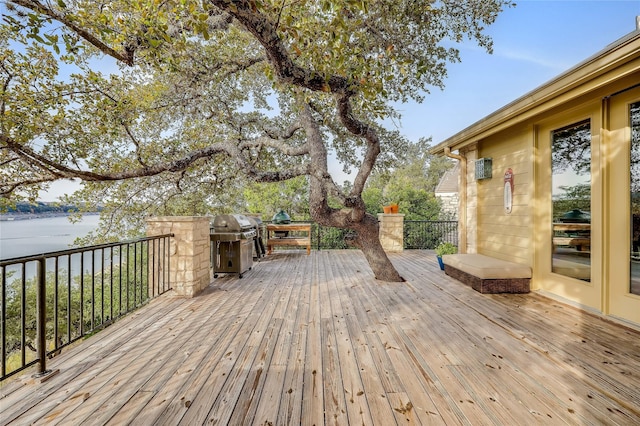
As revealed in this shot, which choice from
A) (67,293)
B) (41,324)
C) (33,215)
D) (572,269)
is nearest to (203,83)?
(41,324)

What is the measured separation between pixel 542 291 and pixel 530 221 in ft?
3.08

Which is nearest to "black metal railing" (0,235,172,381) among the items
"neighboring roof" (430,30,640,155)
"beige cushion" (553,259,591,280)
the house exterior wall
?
"neighboring roof" (430,30,640,155)

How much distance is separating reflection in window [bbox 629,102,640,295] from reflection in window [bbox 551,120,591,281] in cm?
40

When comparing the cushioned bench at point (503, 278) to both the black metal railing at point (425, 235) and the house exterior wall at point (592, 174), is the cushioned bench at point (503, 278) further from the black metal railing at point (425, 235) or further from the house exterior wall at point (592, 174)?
the black metal railing at point (425, 235)

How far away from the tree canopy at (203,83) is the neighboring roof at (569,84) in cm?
124

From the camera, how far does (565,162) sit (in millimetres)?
3334

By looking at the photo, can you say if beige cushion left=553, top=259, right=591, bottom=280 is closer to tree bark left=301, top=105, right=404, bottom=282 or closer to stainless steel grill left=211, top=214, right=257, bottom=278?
tree bark left=301, top=105, right=404, bottom=282

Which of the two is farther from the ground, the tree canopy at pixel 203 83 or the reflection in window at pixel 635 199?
the tree canopy at pixel 203 83

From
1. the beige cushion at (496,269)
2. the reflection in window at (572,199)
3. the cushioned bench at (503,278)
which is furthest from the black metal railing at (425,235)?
the reflection in window at (572,199)

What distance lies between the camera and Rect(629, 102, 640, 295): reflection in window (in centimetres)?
256

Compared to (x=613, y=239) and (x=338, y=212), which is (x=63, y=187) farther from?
(x=613, y=239)

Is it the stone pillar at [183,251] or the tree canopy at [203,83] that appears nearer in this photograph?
the tree canopy at [203,83]

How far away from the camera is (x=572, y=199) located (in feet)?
10.6

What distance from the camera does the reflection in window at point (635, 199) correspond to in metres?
2.56
